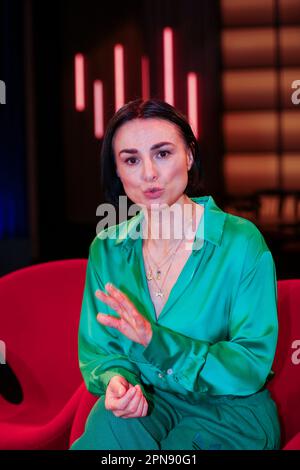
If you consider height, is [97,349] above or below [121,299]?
below

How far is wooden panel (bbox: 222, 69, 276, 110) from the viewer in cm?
848

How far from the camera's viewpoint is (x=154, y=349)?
149 cm

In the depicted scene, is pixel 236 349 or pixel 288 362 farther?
pixel 288 362

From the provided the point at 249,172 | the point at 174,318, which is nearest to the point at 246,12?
the point at 249,172

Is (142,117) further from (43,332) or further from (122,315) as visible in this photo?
(43,332)

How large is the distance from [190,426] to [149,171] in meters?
0.54

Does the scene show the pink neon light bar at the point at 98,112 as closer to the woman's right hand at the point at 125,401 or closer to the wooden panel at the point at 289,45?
the wooden panel at the point at 289,45

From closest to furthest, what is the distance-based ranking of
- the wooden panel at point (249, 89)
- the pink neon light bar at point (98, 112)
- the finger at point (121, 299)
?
the finger at point (121, 299), the pink neon light bar at point (98, 112), the wooden panel at point (249, 89)

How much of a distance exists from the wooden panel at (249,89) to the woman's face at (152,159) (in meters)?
7.09

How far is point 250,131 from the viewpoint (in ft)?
28.4

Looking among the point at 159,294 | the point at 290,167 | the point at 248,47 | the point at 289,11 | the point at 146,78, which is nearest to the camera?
the point at 159,294

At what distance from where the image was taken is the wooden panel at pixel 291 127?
8516mm

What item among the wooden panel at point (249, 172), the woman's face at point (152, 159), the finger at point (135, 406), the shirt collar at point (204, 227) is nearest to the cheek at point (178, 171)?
the woman's face at point (152, 159)

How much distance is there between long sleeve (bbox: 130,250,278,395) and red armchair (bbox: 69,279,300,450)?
1.48 ft
